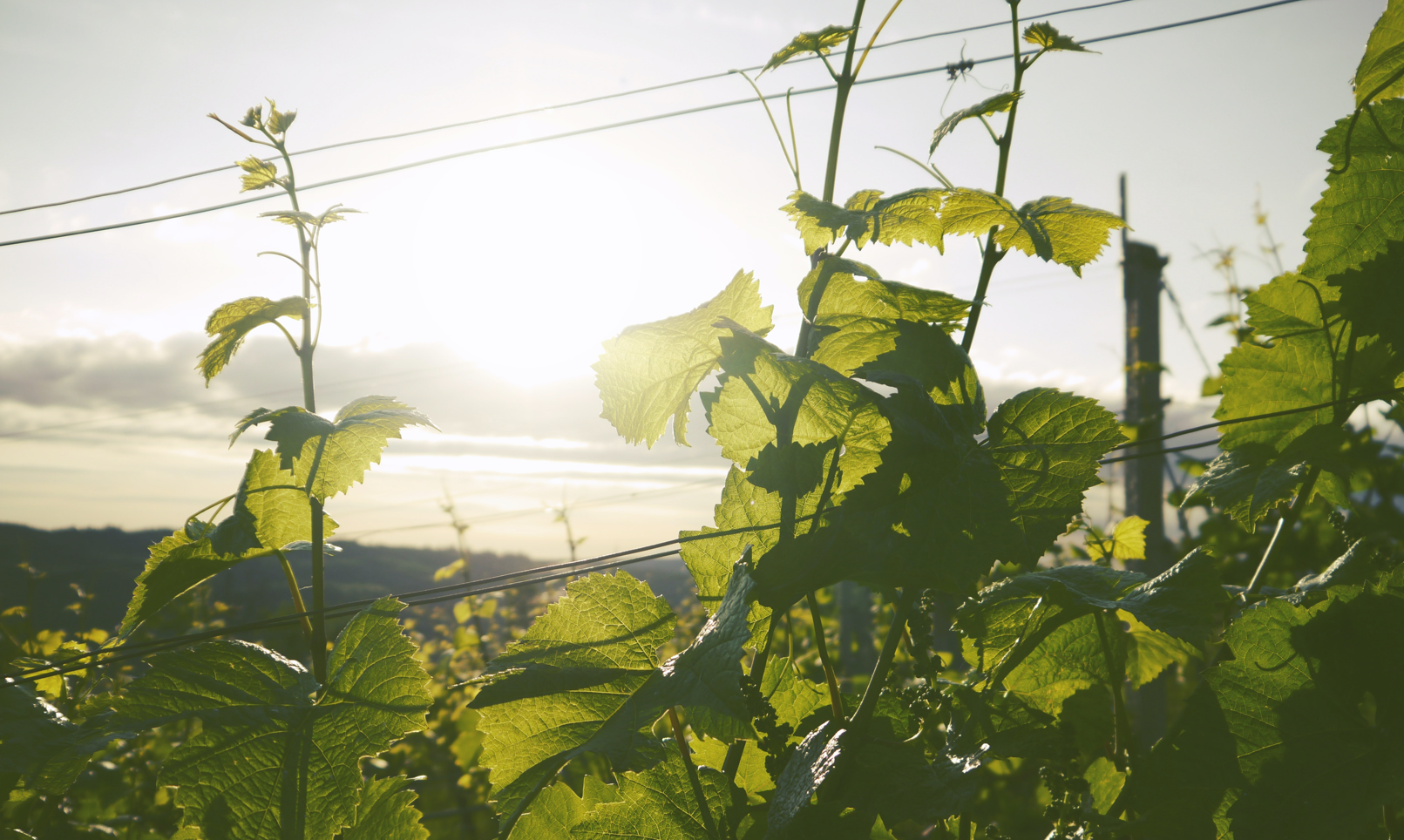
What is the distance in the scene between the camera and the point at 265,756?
1.15m

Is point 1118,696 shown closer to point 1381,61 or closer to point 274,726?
point 1381,61

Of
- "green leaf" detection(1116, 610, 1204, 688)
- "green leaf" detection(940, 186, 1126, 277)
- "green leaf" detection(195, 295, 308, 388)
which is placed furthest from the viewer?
"green leaf" detection(195, 295, 308, 388)

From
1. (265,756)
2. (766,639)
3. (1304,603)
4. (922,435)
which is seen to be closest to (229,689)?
(265,756)

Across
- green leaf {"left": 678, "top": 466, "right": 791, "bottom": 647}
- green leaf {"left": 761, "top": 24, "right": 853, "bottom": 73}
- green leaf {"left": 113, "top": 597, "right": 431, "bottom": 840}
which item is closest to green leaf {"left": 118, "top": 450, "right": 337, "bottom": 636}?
green leaf {"left": 113, "top": 597, "right": 431, "bottom": 840}

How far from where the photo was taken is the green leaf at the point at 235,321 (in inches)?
59.2

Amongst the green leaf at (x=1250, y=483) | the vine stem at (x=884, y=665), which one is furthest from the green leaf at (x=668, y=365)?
the green leaf at (x=1250, y=483)

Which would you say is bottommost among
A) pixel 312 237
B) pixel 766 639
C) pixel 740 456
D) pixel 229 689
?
pixel 229 689

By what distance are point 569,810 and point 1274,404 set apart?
1.25 meters

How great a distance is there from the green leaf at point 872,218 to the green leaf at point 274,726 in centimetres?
85

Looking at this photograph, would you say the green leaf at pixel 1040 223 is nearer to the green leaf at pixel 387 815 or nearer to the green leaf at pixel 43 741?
the green leaf at pixel 387 815

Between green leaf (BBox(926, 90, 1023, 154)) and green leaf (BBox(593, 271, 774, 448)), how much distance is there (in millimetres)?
314

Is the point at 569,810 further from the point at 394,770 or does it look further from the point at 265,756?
the point at 394,770

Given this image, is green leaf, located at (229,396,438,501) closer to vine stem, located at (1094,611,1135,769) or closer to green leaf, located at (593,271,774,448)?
green leaf, located at (593,271,774,448)

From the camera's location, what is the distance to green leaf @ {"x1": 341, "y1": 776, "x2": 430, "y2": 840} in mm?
1086
